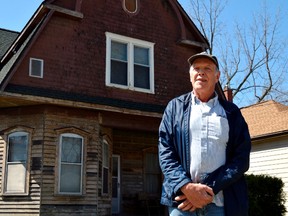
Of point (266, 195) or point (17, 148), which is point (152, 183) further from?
point (17, 148)

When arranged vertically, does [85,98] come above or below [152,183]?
above

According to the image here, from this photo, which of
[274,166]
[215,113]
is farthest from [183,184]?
[274,166]

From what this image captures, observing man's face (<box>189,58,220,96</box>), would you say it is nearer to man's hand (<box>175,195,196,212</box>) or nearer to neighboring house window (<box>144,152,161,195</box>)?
man's hand (<box>175,195,196,212</box>)

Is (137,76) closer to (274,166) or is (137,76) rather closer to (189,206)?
(274,166)

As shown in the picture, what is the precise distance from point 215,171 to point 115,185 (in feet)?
36.0

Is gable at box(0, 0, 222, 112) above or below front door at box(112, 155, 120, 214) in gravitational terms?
above

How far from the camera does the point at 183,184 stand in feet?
8.33

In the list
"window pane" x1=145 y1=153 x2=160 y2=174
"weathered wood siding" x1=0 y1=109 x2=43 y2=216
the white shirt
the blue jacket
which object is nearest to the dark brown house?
"weathered wood siding" x1=0 y1=109 x2=43 y2=216

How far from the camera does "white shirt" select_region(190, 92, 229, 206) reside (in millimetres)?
2648

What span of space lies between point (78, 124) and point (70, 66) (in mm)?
1564

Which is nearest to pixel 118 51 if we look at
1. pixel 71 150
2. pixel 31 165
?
pixel 71 150

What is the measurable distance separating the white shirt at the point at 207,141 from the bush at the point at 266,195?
10.0m

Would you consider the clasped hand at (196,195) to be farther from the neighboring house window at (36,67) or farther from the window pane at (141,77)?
the window pane at (141,77)

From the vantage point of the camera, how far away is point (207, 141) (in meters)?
2.70
